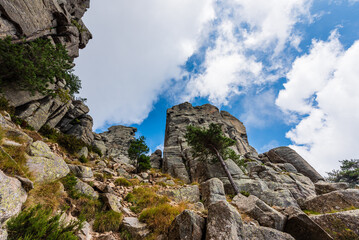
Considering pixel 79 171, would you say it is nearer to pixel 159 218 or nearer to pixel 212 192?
pixel 159 218

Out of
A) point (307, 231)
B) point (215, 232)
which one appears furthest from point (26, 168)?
point (307, 231)

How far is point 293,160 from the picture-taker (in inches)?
1300

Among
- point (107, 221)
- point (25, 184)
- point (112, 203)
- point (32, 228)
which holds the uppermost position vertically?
point (112, 203)

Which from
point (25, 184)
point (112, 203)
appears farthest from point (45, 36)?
point (112, 203)

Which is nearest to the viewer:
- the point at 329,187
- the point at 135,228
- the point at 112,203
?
the point at 135,228

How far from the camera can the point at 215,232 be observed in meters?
4.34

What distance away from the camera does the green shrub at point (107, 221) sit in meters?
5.20

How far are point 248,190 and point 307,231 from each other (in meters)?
12.5

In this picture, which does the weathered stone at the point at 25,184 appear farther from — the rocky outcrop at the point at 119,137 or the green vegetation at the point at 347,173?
the green vegetation at the point at 347,173

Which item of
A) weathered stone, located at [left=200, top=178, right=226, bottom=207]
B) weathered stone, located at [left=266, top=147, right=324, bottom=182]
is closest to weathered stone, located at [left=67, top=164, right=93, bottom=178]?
weathered stone, located at [left=200, top=178, right=226, bottom=207]

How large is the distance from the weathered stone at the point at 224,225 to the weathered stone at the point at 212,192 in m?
6.52

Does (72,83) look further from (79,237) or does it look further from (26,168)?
(79,237)

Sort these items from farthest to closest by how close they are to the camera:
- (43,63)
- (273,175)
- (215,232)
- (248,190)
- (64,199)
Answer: (273,175), (248,190), (43,63), (64,199), (215,232)

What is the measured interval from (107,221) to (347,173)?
4279cm
